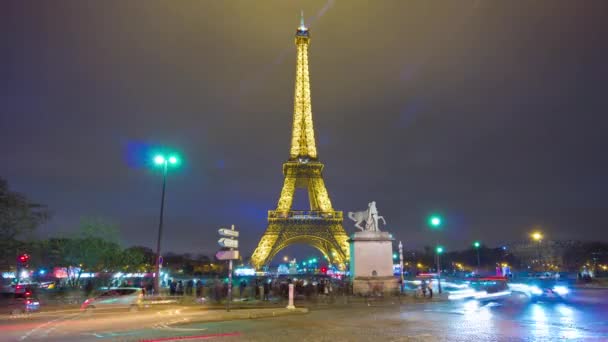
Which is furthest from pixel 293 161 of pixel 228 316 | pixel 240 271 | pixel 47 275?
pixel 228 316

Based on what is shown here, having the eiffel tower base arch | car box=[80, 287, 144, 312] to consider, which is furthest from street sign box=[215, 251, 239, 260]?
the eiffel tower base arch

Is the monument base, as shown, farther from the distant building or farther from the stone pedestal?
the distant building

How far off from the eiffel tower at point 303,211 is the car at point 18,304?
4035cm

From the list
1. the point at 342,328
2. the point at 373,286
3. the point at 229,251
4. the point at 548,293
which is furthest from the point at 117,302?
the point at 548,293

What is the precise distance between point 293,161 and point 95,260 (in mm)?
43808

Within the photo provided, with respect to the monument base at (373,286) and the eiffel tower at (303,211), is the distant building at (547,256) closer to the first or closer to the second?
the eiffel tower at (303,211)

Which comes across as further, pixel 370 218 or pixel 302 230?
pixel 302 230

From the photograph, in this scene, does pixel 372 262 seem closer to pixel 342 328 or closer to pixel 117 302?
pixel 342 328

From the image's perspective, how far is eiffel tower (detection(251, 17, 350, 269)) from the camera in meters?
70.0

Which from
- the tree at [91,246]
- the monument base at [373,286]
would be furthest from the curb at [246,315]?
the tree at [91,246]

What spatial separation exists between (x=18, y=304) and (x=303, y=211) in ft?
168

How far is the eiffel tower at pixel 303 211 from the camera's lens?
7000cm

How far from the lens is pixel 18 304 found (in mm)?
27297

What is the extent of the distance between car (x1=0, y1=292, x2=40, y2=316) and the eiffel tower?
1588 inches
